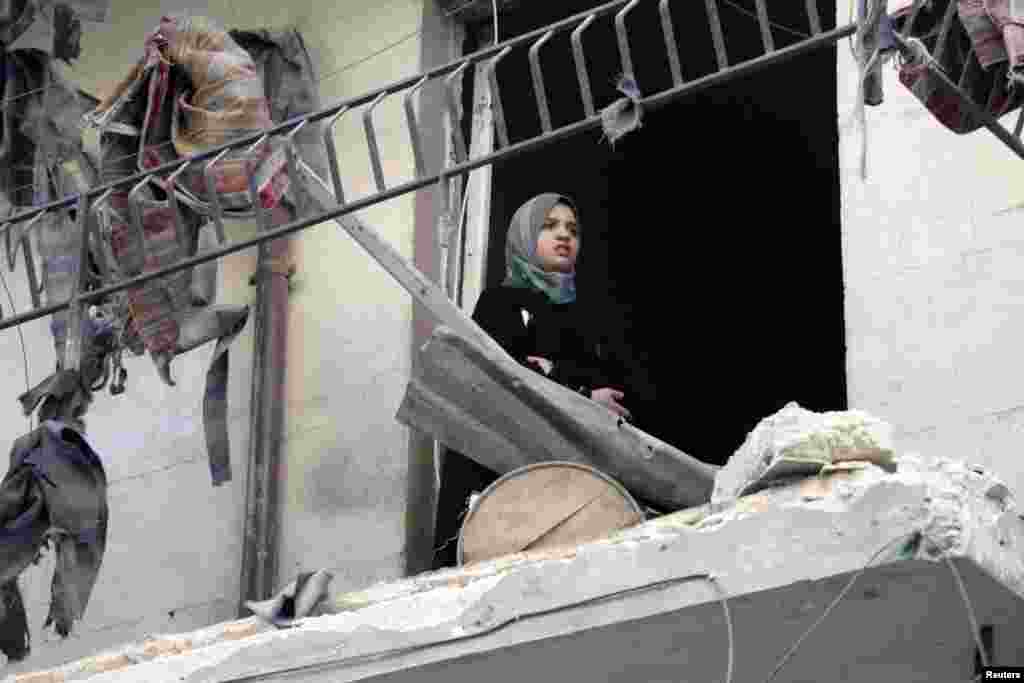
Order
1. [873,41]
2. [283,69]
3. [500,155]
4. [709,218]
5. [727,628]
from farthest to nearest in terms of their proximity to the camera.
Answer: [709,218] < [283,69] < [500,155] < [873,41] < [727,628]

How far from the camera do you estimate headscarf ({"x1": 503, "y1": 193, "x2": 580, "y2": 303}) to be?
11172 millimetres

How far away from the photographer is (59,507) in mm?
10828

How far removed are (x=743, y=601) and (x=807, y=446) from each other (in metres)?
0.50

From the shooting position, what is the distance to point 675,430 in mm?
14094

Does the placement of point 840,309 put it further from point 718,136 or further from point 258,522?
point 258,522

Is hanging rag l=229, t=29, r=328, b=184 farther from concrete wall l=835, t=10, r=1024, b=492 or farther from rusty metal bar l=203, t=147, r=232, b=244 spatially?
concrete wall l=835, t=10, r=1024, b=492

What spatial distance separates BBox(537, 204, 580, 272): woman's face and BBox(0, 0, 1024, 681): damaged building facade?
58cm

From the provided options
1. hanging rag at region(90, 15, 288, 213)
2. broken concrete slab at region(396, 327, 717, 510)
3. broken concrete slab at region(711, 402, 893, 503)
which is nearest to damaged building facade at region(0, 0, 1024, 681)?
broken concrete slab at region(711, 402, 893, 503)

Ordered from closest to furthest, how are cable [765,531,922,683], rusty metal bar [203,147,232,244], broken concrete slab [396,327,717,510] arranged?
cable [765,531,922,683] → broken concrete slab [396,327,717,510] → rusty metal bar [203,147,232,244]

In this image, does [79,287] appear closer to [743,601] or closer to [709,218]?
[743,601]

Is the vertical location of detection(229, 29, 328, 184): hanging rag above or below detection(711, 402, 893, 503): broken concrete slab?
above

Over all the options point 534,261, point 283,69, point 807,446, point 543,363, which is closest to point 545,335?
point 543,363

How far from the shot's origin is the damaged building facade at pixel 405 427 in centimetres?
834

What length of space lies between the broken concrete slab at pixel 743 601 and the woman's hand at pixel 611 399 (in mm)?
1642
